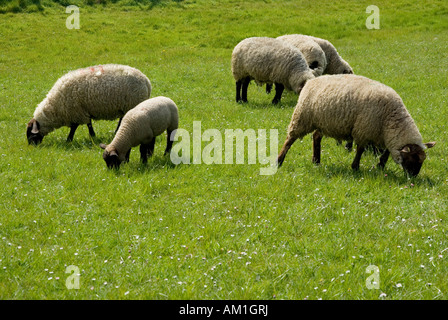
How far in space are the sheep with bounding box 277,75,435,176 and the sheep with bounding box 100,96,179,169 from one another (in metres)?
2.68

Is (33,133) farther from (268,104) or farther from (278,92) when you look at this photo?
(278,92)

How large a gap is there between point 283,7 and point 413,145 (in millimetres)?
28462

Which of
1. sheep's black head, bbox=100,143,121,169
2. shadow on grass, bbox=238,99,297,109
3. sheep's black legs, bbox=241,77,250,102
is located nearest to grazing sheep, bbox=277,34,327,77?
shadow on grass, bbox=238,99,297,109

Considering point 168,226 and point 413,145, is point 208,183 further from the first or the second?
point 413,145

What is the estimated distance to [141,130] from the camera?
8.91 metres

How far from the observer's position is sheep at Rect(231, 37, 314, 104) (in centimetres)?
1344

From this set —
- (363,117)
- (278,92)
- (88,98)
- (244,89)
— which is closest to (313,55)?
(278,92)

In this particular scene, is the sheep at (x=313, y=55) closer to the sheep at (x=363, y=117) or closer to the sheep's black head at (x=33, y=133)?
the sheep at (x=363, y=117)

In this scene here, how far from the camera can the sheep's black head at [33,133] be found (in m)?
10.5

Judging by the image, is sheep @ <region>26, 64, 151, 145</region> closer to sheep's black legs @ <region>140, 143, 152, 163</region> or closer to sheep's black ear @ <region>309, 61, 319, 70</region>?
sheep's black legs @ <region>140, 143, 152, 163</region>

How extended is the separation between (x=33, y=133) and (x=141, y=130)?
3.10 meters

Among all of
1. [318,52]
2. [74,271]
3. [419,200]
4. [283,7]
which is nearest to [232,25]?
[283,7]

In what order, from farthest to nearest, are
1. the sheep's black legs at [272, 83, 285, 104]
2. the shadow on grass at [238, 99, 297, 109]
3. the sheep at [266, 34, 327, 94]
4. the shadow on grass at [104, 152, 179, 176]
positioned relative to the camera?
1. the sheep at [266, 34, 327, 94]
2. the sheep's black legs at [272, 83, 285, 104]
3. the shadow on grass at [238, 99, 297, 109]
4. the shadow on grass at [104, 152, 179, 176]

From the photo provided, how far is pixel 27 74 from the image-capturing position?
19.6m
